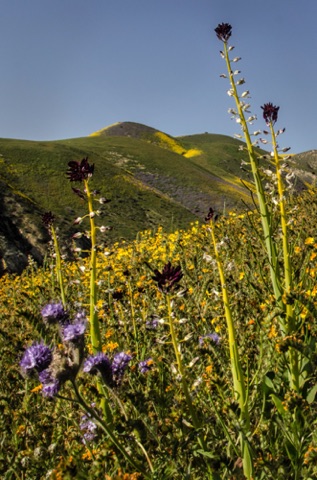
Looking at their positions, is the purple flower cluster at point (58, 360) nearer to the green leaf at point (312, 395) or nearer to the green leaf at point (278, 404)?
the green leaf at point (278, 404)

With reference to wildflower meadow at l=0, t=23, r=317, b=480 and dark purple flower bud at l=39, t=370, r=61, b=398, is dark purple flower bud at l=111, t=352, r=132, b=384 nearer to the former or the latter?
wildflower meadow at l=0, t=23, r=317, b=480

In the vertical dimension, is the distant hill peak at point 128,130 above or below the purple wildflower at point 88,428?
above

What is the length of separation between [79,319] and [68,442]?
3.26 feet

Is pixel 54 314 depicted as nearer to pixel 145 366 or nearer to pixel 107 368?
pixel 107 368

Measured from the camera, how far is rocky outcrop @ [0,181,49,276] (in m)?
19.8

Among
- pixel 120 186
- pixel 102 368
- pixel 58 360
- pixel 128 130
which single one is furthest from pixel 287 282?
pixel 128 130

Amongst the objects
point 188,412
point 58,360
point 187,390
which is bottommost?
point 188,412

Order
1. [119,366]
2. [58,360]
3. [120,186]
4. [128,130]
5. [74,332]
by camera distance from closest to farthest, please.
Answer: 1. [58,360]
2. [74,332]
3. [119,366]
4. [120,186]
5. [128,130]

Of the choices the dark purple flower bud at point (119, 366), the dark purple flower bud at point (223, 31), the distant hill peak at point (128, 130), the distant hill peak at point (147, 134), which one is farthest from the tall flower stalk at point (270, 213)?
the distant hill peak at point (128, 130)

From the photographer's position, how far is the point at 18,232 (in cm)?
2491

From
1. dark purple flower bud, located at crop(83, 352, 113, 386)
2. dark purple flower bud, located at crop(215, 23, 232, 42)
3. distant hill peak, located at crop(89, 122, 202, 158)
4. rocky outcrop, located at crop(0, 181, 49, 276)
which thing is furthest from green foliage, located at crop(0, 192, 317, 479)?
distant hill peak, located at crop(89, 122, 202, 158)

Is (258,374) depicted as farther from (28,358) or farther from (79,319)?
(28,358)

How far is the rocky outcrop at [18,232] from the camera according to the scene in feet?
64.9

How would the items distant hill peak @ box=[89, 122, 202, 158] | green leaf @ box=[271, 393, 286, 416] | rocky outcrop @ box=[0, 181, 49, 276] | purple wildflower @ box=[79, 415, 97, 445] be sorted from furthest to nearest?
distant hill peak @ box=[89, 122, 202, 158] → rocky outcrop @ box=[0, 181, 49, 276] → purple wildflower @ box=[79, 415, 97, 445] → green leaf @ box=[271, 393, 286, 416]
